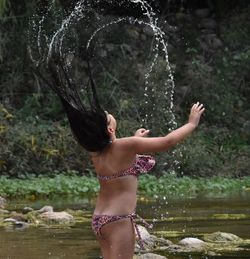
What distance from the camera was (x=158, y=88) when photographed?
20.2 metres

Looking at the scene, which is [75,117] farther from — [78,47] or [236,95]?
[236,95]

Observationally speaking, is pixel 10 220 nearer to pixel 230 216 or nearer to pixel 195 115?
pixel 230 216

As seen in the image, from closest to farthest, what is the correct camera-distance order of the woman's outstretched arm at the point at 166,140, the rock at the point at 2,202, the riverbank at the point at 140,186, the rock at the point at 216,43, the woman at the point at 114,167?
the woman's outstretched arm at the point at 166,140 < the woman at the point at 114,167 < the rock at the point at 2,202 < the riverbank at the point at 140,186 < the rock at the point at 216,43

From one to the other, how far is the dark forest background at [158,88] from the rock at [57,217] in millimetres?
5828

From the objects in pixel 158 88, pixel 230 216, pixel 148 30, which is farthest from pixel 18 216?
pixel 148 30

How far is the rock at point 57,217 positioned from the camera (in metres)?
11.5

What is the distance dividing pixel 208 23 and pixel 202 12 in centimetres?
47

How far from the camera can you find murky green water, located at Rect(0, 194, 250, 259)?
9.00m

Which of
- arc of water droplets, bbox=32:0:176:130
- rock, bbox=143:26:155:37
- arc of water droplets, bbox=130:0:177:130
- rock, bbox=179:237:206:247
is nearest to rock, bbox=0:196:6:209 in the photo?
arc of water droplets, bbox=32:0:176:130

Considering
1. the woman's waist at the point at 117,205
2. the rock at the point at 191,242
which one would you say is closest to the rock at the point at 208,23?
the rock at the point at 191,242

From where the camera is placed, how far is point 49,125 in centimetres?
1956

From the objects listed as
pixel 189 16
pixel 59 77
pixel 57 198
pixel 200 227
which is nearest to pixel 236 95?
pixel 189 16

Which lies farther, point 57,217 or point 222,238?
point 57,217

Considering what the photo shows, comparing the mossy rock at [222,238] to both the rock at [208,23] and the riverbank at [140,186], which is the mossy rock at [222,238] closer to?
the riverbank at [140,186]
